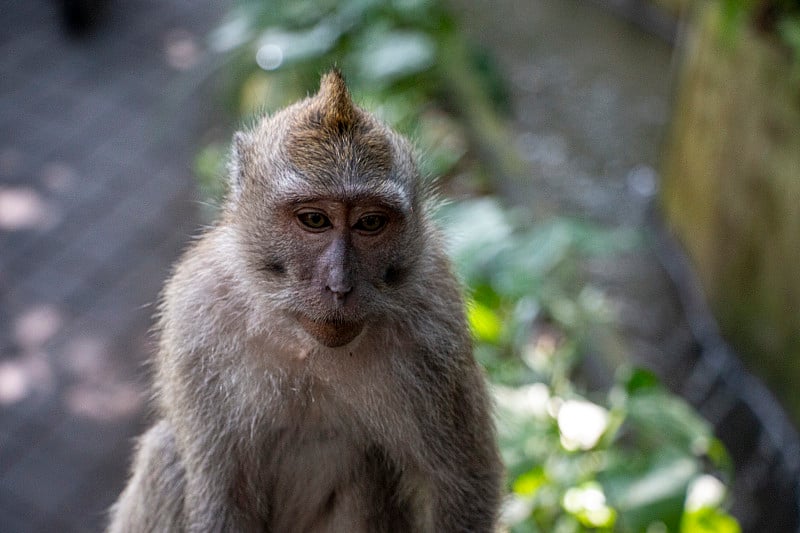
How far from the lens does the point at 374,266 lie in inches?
82.4

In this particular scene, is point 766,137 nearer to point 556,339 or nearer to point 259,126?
point 556,339

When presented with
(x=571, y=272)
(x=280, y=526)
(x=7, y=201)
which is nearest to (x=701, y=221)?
(x=571, y=272)

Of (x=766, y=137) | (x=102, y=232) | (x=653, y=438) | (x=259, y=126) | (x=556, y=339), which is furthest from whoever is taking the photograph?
(x=102, y=232)

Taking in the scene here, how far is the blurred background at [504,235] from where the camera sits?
3.45 meters

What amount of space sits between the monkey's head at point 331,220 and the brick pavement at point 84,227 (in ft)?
8.55

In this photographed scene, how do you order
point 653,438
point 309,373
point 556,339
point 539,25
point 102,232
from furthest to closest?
point 539,25 < point 102,232 < point 556,339 < point 653,438 < point 309,373

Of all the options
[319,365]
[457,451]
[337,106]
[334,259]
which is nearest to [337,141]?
[337,106]

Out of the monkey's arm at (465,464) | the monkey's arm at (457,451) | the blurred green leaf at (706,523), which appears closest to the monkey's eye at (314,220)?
the monkey's arm at (457,451)

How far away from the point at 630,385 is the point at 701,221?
307 centimetres

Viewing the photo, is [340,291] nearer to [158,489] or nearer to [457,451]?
[457,451]

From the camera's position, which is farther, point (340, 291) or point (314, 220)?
point (314, 220)

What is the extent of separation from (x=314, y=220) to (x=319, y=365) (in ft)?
1.35

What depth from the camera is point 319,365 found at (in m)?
2.27

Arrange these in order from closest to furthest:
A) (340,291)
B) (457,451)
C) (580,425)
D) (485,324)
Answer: (340,291), (457,451), (580,425), (485,324)
